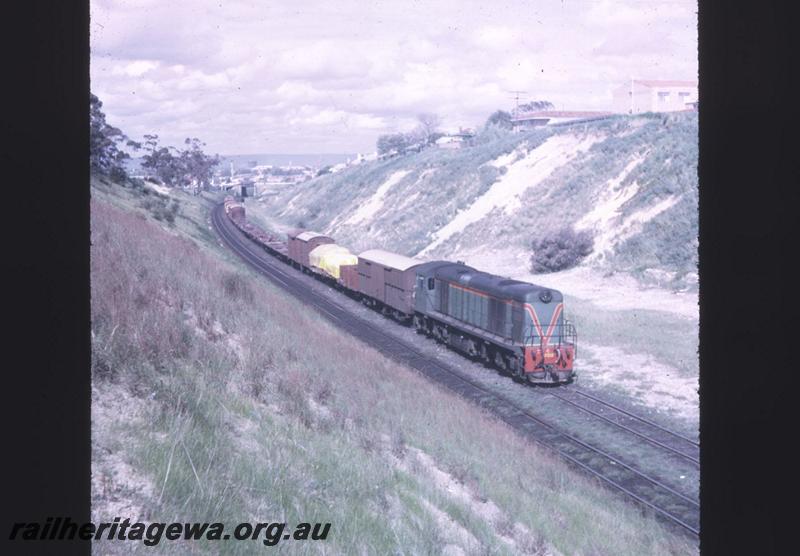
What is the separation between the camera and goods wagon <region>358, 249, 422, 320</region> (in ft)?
105

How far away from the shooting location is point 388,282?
3416cm

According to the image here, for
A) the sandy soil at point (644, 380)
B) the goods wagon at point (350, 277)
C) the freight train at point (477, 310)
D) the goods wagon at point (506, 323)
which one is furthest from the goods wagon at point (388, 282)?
the sandy soil at point (644, 380)

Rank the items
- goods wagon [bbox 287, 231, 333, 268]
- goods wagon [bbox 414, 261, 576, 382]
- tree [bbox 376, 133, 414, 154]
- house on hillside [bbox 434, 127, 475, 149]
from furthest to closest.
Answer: tree [bbox 376, 133, 414, 154]
house on hillside [bbox 434, 127, 475, 149]
goods wagon [bbox 287, 231, 333, 268]
goods wagon [bbox 414, 261, 576, 382]

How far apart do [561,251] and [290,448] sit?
38.5 meters

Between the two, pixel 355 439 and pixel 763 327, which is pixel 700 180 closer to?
pixel 763 327

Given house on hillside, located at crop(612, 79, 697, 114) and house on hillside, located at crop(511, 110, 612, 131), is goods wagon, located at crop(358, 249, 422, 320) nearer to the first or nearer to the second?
house on hillside, located at crop(612, 79, 697, 114)

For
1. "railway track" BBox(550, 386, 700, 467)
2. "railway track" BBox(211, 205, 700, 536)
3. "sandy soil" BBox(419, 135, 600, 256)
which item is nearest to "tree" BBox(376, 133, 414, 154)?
"sandy soil" BBox(419, 135, 600, 256)

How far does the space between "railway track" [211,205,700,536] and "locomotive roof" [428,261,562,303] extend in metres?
3.06

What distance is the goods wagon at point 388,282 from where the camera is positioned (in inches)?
1257

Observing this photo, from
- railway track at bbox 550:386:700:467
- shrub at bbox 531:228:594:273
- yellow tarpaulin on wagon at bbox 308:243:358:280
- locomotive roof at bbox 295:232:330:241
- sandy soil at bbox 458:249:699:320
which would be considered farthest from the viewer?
locomotive roof at bbox 295:232:330:241

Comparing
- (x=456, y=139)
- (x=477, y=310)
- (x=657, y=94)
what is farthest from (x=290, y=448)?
(x=456, y=139)

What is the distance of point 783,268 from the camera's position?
2.71 metres

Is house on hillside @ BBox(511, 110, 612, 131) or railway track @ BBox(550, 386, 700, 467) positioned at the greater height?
house on hillside @ BBox(511, 110, 612, 131)

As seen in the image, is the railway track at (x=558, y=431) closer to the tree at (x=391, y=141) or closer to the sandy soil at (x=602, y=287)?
the sandy soil at (x=602, y=287)
